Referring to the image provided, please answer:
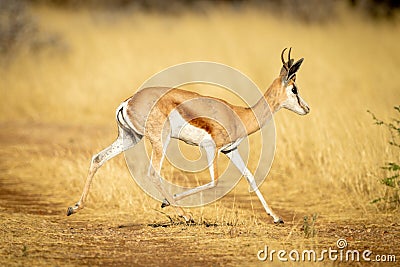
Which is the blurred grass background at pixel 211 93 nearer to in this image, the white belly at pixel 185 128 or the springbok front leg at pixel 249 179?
the springbok front leg at pixel 249 179

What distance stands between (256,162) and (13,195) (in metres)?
3.47

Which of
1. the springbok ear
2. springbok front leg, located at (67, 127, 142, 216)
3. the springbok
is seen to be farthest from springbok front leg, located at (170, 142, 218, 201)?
the springbok ear

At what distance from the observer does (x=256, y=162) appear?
32.6ft

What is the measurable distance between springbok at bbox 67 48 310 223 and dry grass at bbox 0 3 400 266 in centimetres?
56

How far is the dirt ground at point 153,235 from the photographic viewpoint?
549 cm

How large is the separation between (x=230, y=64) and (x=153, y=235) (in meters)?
9.46

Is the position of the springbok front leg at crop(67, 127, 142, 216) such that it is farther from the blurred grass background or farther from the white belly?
the blurred grass background

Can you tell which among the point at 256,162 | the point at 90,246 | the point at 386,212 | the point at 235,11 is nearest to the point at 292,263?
the point at 90,246

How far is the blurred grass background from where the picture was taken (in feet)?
27.4

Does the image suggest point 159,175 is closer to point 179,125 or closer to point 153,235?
point 179,125

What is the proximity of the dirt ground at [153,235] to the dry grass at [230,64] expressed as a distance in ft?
0.45

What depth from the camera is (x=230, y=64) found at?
1535 centimetres

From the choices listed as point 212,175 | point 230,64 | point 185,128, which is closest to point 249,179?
point 212,175

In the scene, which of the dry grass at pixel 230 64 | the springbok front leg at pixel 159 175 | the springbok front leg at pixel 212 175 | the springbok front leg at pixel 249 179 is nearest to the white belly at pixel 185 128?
the springbok front leg at pixel 212 175
